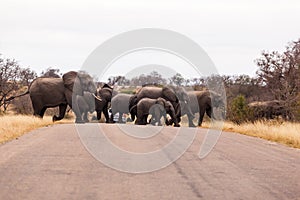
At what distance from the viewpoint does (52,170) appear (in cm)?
1104

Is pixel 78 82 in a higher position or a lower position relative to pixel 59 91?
higher

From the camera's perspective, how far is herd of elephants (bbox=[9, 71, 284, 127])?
35.3m

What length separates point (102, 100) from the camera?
41375 millimetres

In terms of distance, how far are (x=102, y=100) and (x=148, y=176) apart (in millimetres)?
30922

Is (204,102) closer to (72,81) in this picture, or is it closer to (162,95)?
(162,95)

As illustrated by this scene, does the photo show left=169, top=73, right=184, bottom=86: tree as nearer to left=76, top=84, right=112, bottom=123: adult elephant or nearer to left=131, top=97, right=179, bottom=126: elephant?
left=76, top=84, right=112, bottom=123: adult elephant

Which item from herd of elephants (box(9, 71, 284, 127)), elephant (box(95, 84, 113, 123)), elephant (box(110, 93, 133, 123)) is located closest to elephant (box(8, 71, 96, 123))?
herd of elephants (box(9, 71, 284, 127))

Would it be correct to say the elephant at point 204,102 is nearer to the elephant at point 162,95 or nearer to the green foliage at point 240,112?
the elephant at point 162,95

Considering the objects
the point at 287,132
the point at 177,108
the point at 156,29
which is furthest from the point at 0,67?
the point at 287,132

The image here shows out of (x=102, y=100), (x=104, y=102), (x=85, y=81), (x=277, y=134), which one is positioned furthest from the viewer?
(x=104, y=102)

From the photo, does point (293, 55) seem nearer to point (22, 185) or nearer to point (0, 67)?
point (0, 67)

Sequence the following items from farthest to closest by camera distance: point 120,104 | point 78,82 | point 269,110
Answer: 1. point 120,104
2. point 269,110
3. point 78,82

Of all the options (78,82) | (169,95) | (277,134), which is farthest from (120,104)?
(277,134)

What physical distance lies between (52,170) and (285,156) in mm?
6534
